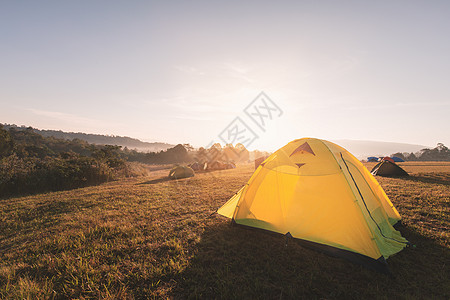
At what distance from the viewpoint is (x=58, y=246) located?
394cm

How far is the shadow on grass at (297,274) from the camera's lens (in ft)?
8.79

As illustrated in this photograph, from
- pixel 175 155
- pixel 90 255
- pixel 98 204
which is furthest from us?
pixel 175 155

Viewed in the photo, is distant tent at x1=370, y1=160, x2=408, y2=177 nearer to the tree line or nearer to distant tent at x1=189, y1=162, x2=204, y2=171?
distant tent at x1=189, y1=162, x2=204, y2=171

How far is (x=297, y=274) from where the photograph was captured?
3068mm

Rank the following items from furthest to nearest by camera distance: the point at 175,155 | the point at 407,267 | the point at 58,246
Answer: the point at 175,155 → the point at 58,246 → the point at 407,267

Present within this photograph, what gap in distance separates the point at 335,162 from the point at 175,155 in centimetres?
4401

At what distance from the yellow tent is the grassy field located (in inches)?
12.7

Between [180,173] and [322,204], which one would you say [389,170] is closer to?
[322,204]

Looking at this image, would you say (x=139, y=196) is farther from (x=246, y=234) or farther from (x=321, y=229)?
Answer: (x=321, y=229)

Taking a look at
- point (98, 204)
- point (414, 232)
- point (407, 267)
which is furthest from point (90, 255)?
point (414, 232)

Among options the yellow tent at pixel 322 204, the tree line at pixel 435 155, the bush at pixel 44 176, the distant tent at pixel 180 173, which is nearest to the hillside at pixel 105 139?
the distant tent at pixel 180 173

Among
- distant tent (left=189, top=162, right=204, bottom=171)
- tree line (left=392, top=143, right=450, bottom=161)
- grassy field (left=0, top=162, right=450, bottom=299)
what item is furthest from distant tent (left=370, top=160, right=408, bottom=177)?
tree line (left=392, top=143, right=450, bottom=161)

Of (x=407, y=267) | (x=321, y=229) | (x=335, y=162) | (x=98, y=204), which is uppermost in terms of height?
(x=335, y=162)

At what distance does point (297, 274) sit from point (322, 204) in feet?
5.23
